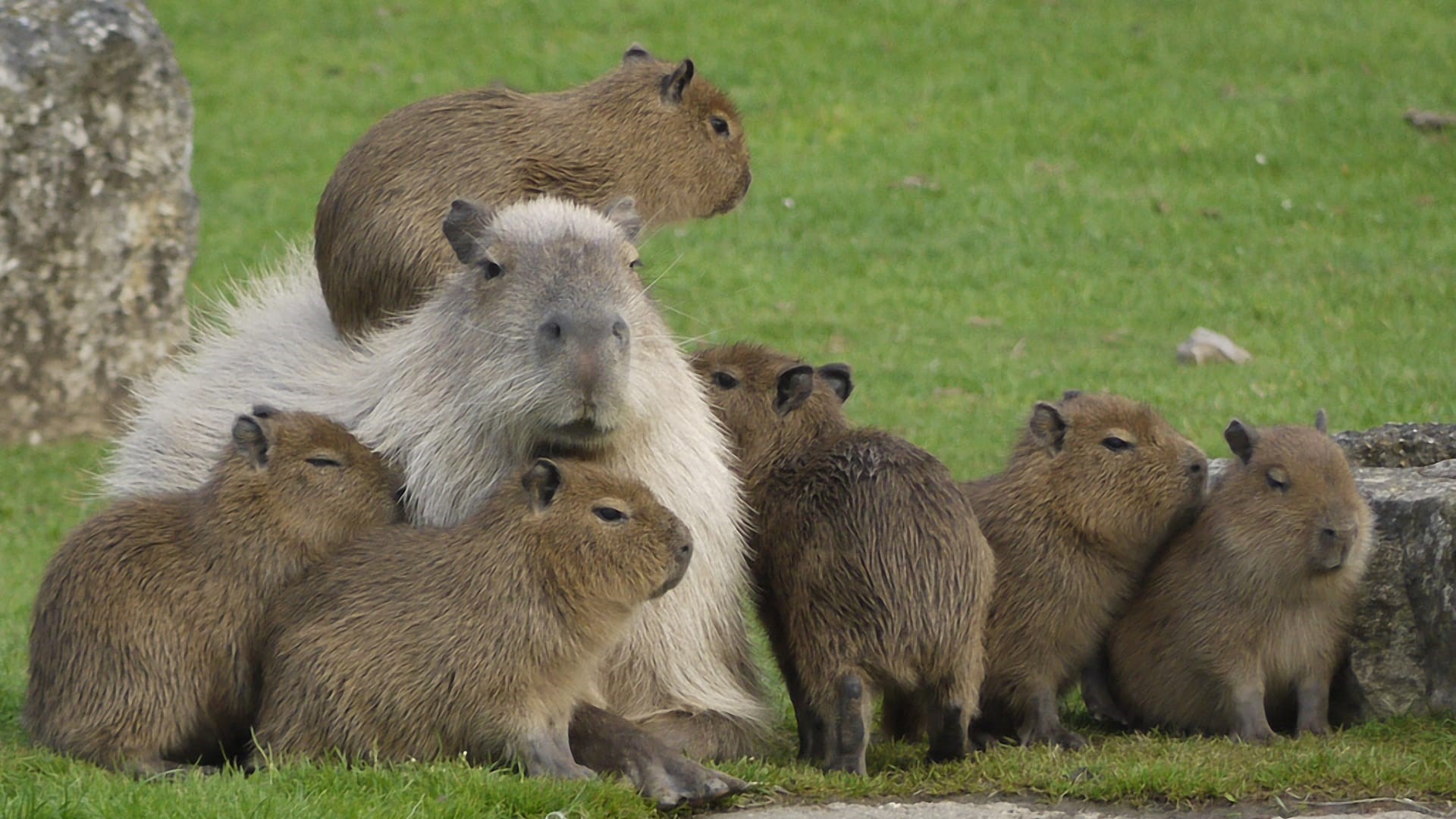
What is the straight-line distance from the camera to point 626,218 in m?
6.12

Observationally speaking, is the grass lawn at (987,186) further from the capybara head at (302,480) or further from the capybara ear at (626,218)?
the capybara ear at (626,218)

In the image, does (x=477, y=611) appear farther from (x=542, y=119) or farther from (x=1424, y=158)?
(x=1424, y=158)

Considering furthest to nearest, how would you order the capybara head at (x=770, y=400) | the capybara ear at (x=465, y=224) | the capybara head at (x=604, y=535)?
the capybara head at (x=770, y=400) → the capybara ear at (x=465, y=224) → the capybara head at (x=604, y=535)

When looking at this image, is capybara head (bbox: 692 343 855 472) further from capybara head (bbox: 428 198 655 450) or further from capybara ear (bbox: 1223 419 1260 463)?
capybara ear (bbox: 1223 419 1260 463)

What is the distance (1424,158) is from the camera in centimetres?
1619

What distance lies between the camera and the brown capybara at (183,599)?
5246 mm

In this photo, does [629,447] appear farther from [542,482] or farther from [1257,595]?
[1257,595]

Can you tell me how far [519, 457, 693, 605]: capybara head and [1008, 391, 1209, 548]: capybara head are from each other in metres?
1.38

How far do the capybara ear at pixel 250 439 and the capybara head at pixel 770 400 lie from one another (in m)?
1.44

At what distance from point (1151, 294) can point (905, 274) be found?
6.12 ft

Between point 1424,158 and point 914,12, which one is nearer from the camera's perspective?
point 1424,158

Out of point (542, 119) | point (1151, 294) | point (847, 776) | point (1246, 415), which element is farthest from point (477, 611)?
point (1151, 294)

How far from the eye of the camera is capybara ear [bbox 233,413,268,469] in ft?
17.8

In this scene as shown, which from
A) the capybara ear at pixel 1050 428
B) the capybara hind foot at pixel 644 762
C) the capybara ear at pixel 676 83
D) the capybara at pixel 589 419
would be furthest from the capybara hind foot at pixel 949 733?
the capybara ear at pixel 676 83
